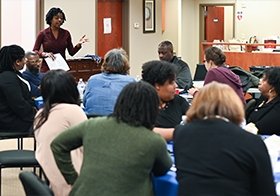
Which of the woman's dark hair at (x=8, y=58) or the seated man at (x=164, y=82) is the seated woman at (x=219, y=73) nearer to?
the seated man at (x=164, y=82)

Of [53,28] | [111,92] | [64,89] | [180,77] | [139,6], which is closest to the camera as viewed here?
[64,89]

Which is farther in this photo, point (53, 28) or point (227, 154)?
point (53, 28)

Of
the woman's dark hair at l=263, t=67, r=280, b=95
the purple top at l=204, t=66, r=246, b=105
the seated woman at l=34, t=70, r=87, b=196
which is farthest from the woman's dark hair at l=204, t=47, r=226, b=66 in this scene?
the seated woman at l=34, t=70, r=87, b=196

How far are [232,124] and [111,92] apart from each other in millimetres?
2266

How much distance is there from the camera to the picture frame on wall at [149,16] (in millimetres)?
12164

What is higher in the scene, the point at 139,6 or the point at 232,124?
the point at 139,6

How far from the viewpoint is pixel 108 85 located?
466 centimetres

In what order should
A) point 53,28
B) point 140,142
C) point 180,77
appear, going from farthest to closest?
point 53,28 < point 180,77 < point 140,142

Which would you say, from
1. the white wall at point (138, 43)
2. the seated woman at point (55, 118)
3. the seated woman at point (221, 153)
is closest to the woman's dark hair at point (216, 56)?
the seated woman at point (55, 118)

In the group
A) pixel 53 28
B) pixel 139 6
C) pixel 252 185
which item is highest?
Result: pixel 139 6

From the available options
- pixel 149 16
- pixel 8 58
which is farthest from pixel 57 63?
pixel 149 16

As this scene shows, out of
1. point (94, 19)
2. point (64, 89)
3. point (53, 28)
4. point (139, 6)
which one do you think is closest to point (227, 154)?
point (64, 89)

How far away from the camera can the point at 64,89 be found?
328cm

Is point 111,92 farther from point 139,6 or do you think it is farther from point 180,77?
point 139,6
